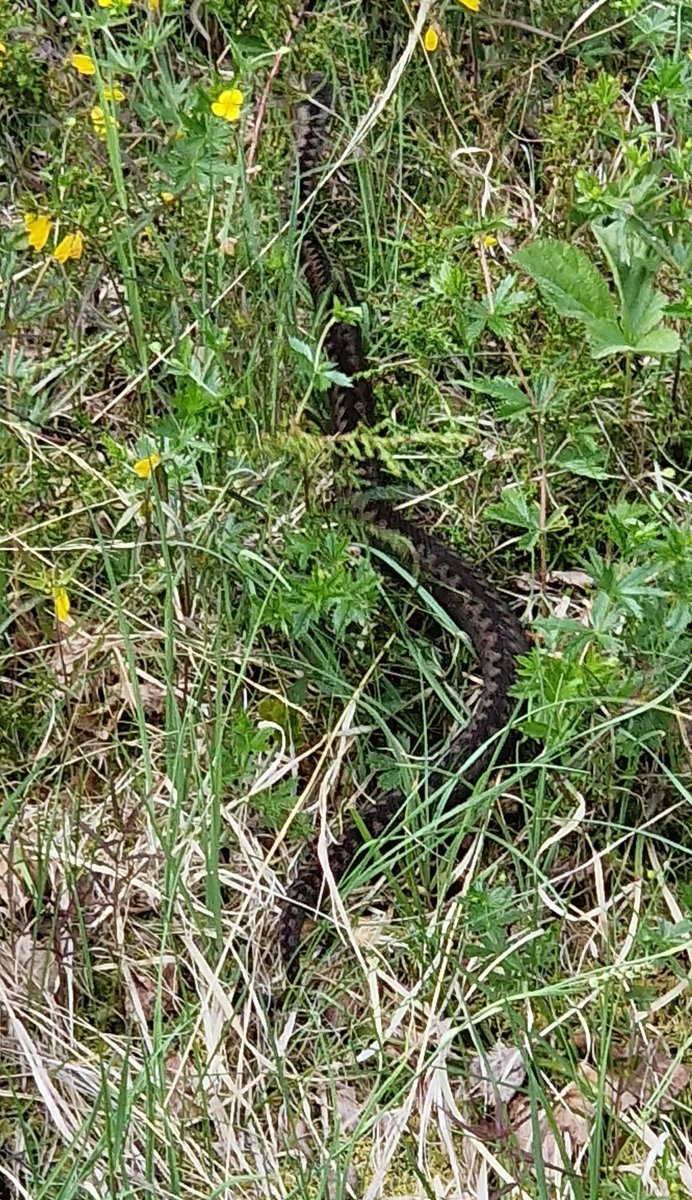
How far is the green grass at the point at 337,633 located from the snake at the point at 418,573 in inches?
2.0

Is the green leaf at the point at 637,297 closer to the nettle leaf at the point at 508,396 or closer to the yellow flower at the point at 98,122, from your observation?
the nettle leaf at the point at 508,396

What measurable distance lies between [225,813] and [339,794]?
27 cm

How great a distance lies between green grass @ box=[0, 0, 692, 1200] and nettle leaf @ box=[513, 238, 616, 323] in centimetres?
4

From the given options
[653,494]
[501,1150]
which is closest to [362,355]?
[653,494]

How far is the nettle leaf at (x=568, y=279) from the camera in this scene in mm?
2994

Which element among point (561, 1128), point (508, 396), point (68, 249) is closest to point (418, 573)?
point (508, 396)

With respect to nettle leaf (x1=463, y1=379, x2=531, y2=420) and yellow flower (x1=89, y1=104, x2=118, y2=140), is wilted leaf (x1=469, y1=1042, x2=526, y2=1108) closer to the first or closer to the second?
nettle leaf (x1=463, y1=379, x2=531, y2=420)

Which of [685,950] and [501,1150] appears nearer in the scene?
[501,1150]

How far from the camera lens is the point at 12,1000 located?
2.69 meters

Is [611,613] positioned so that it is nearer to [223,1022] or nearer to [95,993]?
[223,1022]

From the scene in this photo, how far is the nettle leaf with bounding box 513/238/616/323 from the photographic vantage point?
9.82 ft

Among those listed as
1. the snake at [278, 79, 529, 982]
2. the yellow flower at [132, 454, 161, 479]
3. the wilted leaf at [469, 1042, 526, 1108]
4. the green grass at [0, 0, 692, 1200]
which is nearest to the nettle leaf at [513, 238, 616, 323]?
the green grass at [0, 0, 692, 1200]

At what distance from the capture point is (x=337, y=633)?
3021 millimetres

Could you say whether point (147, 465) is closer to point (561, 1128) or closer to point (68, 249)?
point (68, 249)
